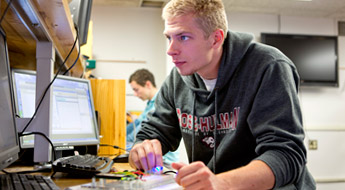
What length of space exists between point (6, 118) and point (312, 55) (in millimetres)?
4224

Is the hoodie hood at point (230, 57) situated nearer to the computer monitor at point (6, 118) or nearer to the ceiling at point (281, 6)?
the computer monitor at point (6, 118)

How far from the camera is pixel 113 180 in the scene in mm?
762

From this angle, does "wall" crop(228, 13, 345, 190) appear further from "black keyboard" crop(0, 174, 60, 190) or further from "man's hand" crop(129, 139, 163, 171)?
"black keyboard" crop(0, 174, 60, 190)

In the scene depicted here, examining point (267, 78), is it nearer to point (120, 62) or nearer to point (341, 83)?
point (120, 62)

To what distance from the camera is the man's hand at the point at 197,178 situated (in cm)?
67

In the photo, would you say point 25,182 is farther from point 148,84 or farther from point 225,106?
point 148,84

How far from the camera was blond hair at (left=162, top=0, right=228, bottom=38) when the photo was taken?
3.80 feet

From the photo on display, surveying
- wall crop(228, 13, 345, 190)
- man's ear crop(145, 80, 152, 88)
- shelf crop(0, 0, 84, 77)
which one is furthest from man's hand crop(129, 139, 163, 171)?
wall crop(228, 13, 345, 190)

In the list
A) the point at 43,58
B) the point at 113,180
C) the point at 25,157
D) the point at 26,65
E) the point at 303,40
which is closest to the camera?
the point at 113,180

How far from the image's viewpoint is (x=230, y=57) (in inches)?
45.6

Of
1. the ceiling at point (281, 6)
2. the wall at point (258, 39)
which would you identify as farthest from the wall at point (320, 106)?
the ceiling at point (281, 6)

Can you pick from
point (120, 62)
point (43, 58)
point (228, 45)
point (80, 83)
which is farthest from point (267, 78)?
point (120, 62)

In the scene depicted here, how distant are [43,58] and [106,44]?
11.5 ft

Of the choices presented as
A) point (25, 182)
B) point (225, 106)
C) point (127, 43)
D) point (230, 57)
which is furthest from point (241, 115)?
point (127, 43)
